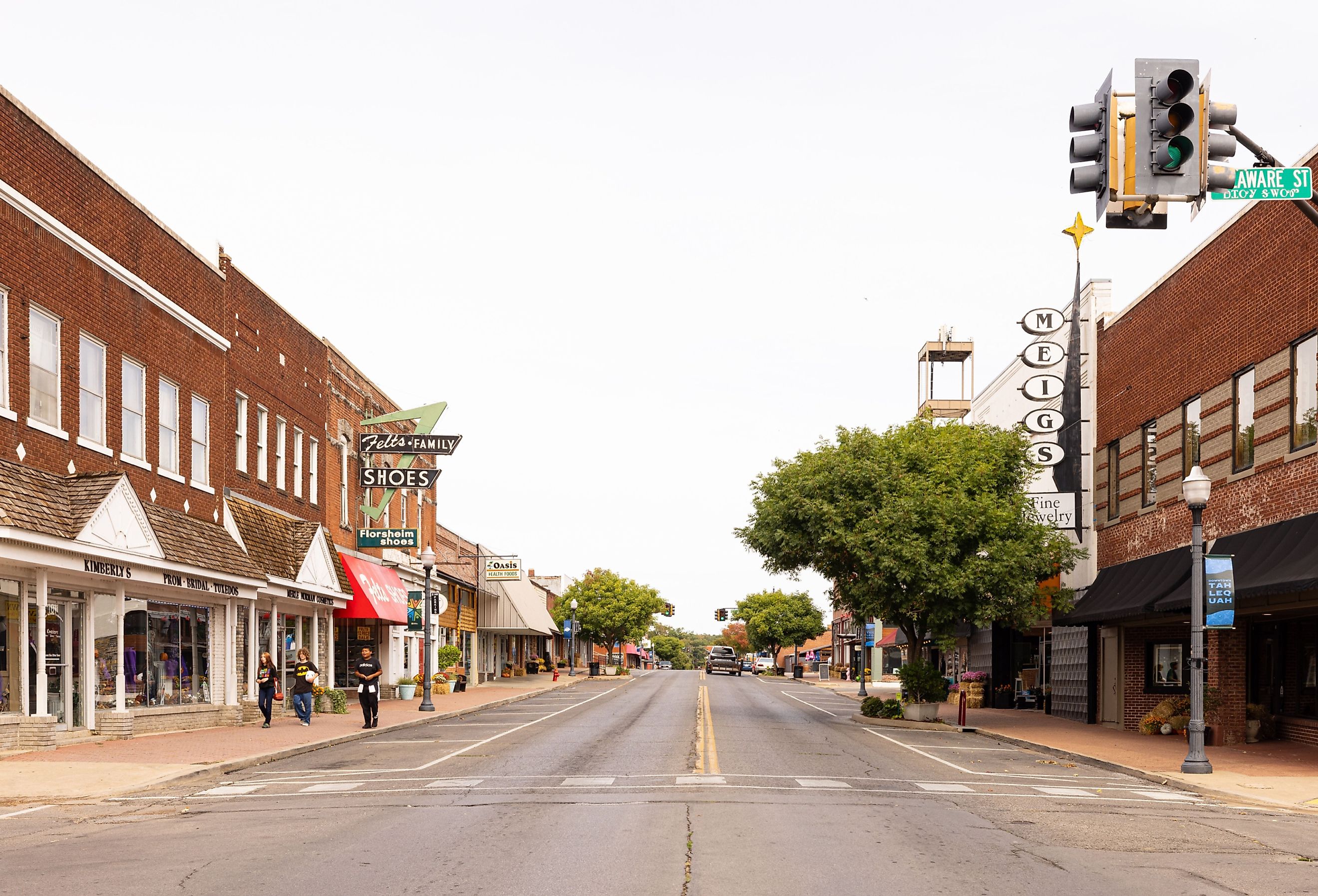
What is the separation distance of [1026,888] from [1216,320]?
19.0 meters

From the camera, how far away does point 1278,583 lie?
1961 centimetres

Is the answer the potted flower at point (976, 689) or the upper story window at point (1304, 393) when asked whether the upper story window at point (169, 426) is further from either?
the potted flower at point (976, 689)

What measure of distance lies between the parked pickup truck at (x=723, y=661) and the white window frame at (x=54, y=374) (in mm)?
65614

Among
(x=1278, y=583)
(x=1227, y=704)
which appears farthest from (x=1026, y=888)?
(x=1227, y=704)

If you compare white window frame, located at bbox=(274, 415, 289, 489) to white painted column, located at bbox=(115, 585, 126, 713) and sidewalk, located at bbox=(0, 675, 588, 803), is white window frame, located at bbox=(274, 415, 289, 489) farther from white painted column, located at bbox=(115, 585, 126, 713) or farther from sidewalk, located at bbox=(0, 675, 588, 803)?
white painted column, located at bbox=(115, 585, 126, 713)

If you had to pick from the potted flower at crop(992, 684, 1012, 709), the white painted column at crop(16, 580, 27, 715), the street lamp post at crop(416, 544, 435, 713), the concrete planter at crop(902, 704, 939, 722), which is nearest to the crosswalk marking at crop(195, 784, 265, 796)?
the white painted column at crop(16, 580, 27, 715)

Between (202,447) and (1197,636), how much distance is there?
67.8 feet

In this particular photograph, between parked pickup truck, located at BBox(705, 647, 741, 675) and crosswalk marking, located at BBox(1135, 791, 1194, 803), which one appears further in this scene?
parked pickup truck, located at BBox(705, 647, 741, 675)

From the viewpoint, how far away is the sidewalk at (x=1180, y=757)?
1727 cm

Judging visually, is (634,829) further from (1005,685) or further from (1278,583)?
(1005,685)

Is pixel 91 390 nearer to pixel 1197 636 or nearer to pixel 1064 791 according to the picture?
pixel 1064 791

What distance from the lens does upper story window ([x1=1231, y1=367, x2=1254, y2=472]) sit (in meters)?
24.2

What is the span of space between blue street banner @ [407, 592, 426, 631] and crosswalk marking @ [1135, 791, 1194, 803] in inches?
1253

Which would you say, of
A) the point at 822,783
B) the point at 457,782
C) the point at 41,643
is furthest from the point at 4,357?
the point at 822,783
